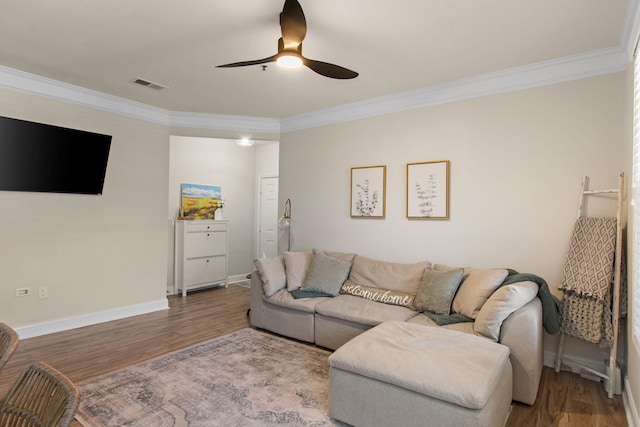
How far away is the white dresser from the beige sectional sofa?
219cm

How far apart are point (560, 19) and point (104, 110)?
449cm

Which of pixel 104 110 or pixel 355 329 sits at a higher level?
pixel 104 110

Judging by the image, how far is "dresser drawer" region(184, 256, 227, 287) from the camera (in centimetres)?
576

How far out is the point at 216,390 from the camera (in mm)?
2611

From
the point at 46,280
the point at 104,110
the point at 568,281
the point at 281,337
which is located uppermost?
the point at 104,110

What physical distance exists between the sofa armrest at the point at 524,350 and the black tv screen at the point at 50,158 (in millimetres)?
4347

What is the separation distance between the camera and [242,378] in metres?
2.80

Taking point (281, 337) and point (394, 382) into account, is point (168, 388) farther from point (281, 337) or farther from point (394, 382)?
point (394, 382)

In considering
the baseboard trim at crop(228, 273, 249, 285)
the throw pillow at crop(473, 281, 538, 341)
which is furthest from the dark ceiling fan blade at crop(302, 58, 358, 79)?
the baseboard trim at crop(228, 273, 249, 285)

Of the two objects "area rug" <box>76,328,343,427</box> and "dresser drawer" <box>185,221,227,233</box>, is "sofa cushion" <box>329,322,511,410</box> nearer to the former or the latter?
"area rug" <box>76,328,343,427</box>

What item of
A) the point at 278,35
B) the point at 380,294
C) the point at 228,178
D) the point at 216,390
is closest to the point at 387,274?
the point at 380,294

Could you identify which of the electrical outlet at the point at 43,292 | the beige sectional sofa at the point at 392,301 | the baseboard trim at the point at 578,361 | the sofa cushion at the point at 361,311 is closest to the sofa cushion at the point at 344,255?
the beige sectional sofa at the point at 392,301

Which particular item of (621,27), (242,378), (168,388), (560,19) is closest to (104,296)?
(168,388)

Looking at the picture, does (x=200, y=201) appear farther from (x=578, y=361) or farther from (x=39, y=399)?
(x=578, y=361)
